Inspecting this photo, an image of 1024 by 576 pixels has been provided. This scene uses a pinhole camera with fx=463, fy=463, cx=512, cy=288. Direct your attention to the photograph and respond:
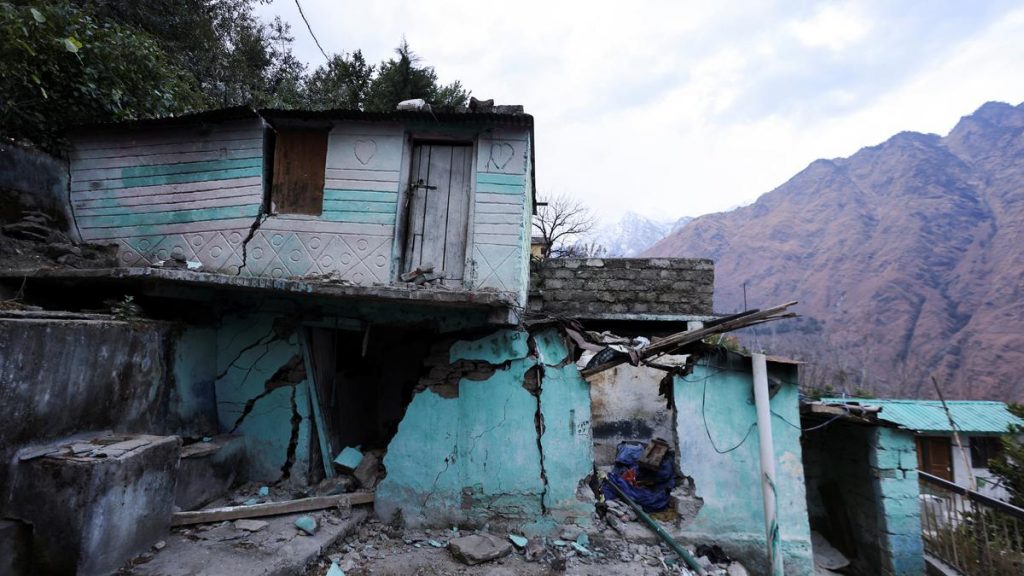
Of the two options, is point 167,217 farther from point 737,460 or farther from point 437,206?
point 737,460

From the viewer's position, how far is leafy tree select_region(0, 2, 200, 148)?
5707 mm

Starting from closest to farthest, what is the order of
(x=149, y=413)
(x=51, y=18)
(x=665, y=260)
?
(x=149, y=413) < (x=51, y=18) < (x=665, y=260)

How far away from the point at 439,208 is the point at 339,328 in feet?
6.76

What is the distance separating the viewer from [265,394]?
5.79 metres

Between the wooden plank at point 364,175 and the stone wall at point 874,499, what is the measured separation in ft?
23.9

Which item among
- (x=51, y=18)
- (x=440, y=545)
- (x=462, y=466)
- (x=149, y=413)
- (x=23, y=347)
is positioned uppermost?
(x=51, y=18)

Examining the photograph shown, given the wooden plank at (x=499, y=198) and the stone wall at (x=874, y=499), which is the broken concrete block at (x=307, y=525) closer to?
the wooden plank at (x=499, y=198)

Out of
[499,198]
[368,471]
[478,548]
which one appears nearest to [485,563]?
[478,548]

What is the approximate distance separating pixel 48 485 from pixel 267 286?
224 centimetres

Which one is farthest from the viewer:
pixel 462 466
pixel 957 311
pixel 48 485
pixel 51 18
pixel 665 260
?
pixel 957 311

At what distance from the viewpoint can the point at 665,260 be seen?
328 inches

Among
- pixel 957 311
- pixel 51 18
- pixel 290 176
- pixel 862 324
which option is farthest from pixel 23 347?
pixel 957 311

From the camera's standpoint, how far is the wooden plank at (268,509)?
4.55 meters

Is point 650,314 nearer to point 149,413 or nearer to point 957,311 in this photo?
point 149,413
